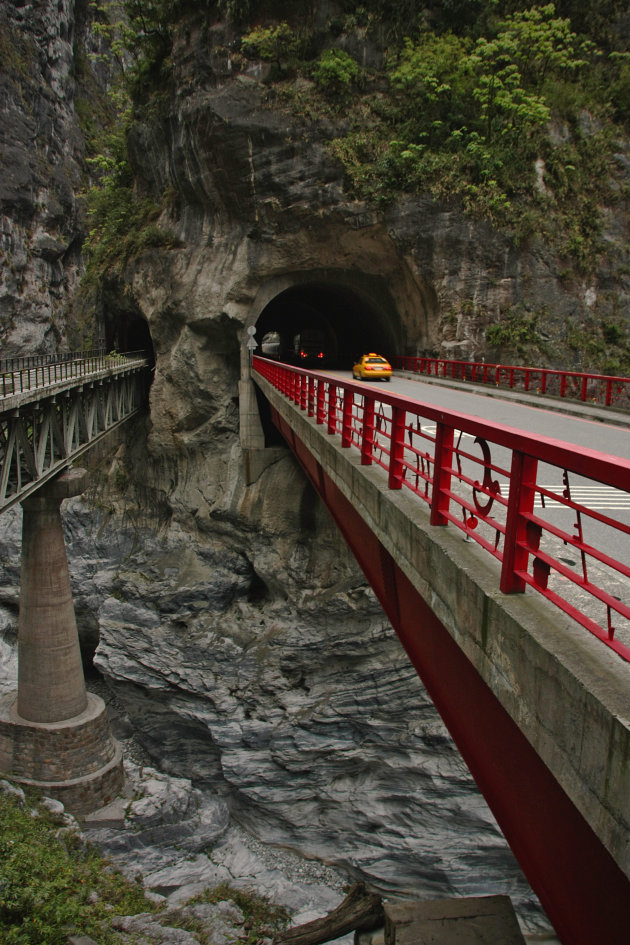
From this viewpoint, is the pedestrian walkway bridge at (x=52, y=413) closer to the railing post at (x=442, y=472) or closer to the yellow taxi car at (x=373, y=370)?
the yellow taxi car at (x=373, y=370)

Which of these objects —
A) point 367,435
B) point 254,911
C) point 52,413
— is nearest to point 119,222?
point 52,413

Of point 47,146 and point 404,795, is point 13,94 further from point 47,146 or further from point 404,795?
point 404,795

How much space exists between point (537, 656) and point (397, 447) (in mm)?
3368

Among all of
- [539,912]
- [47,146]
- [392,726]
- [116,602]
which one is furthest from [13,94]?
[539,912]

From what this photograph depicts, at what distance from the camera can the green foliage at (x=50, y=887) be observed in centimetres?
994

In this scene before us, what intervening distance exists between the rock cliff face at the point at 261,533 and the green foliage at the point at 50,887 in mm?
5320

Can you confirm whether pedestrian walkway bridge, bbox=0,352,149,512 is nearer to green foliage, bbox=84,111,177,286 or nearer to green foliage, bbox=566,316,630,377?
green foliage, bbox=84,111,177,286

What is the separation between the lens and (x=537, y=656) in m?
3.03

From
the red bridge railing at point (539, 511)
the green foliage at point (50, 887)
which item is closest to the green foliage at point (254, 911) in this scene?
the green foliage at point (50, 887)

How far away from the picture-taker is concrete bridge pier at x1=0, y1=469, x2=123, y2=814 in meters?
16.5

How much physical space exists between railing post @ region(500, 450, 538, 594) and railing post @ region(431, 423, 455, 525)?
1203mm

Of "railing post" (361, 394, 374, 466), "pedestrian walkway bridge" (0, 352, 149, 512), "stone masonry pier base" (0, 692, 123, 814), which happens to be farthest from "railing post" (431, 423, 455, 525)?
"stone masonry pier base" (0, 692, 123, 814)

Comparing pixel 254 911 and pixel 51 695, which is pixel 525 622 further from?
pixel 51 695

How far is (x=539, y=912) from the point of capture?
14844 mm
